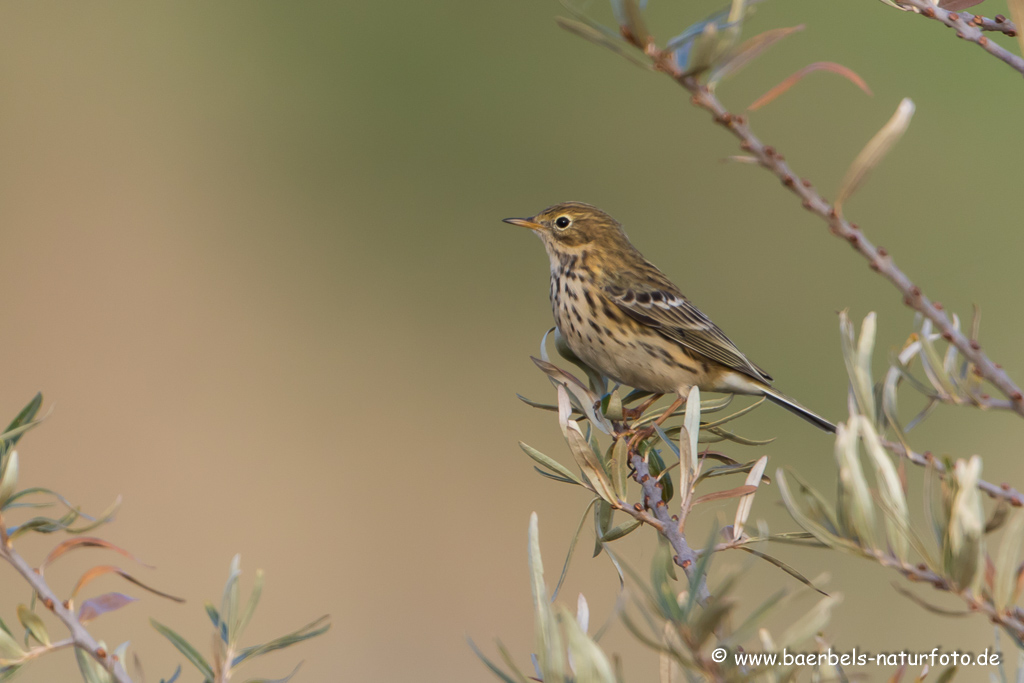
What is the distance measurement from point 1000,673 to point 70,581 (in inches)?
318

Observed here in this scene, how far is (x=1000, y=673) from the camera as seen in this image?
124cm

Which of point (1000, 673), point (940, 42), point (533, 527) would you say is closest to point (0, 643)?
point (533, 527)

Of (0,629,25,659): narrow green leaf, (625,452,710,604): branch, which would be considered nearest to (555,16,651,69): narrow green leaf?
(625,452,710,604): branch

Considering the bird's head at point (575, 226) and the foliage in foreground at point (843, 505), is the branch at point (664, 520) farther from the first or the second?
the bird's head at point (575, 226)

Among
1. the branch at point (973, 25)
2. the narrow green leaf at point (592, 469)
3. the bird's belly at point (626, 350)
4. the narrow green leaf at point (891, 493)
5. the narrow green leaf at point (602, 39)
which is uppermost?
the bird's belly at point (626, 350)

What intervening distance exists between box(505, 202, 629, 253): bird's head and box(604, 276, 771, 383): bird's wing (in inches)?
14.4

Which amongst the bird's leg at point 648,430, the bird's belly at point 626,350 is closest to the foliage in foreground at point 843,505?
the bird's leg at point 648,430

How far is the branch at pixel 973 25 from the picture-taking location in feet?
3.97

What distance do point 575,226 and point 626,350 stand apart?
3.22 feet

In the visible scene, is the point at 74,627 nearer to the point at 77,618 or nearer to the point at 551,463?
the point at 77,618

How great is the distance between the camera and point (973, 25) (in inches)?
60.0

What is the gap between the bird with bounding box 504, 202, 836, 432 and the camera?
169 inches

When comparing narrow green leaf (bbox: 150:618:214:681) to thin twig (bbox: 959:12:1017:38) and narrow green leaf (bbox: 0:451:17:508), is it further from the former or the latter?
thin twig (bbox: 959:12:1017:38)

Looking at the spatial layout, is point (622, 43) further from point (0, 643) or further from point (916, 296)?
point (0, 643)
